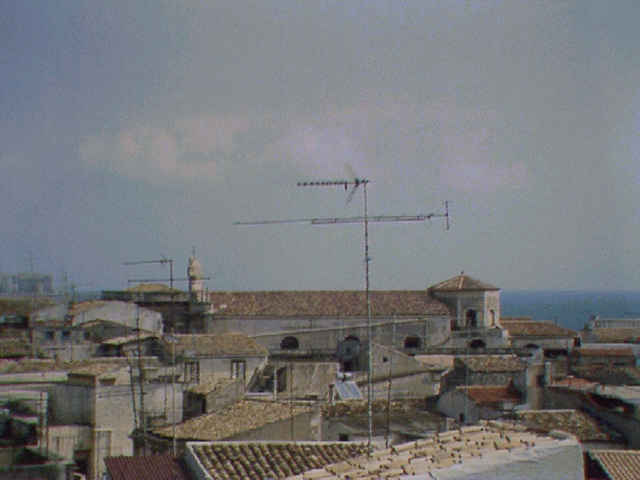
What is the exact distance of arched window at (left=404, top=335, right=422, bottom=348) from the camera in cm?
4103

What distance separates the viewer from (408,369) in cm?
2934

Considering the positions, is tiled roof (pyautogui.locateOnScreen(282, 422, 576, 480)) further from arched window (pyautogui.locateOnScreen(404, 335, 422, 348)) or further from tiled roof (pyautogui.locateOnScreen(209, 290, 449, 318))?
arched window (pyautogui.locateOnScreen(404, 335, 422, 348))

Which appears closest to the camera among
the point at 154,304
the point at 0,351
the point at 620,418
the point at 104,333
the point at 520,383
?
the point at 620,418

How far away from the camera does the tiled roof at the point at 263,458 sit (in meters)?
10.9

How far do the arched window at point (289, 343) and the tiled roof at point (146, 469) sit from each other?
28.9 meters

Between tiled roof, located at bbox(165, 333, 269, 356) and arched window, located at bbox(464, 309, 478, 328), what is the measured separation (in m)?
13.3

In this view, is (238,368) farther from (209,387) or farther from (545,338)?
(545,338)

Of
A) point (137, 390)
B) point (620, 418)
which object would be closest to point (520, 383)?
point (620, 418)

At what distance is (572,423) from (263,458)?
10084 mm

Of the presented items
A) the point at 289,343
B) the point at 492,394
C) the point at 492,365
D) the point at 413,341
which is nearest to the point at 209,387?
the point at 492,394

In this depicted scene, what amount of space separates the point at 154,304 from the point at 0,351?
12153 mm

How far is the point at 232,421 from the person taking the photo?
16.8 metres

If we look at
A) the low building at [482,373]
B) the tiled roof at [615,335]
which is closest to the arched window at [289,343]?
the low building at [482,373]

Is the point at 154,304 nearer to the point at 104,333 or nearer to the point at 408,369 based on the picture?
the point at 104,333
